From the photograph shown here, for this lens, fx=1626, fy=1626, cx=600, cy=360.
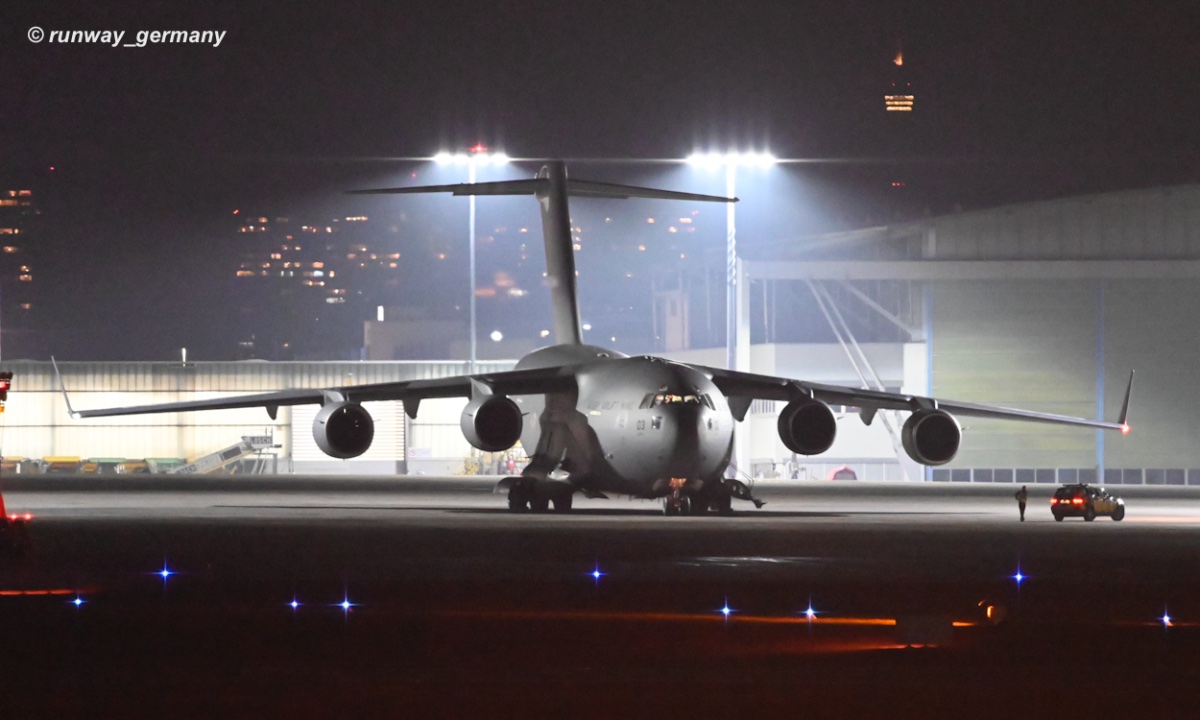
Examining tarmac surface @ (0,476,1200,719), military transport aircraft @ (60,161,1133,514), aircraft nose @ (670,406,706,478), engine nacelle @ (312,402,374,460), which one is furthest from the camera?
engine nacelle @ (312,402,374,460)

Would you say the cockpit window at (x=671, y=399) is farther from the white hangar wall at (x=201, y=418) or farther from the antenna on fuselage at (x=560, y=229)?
the white hangar wall at (x=201, y=418)

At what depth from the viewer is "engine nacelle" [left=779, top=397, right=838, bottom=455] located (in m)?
34.2

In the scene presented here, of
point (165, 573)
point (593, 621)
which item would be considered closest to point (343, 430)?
point (165, 573)

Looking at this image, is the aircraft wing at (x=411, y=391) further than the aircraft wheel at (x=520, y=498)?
No

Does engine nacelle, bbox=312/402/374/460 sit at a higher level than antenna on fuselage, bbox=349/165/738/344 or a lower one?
lower

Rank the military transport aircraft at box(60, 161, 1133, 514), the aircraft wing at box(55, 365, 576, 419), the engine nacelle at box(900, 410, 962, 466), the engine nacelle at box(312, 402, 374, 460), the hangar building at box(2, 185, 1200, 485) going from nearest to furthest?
the military transport aircraft at box(60, 161, 1133, 514), the engine nacelle at box(312, 402, 374, 460), the engine nacelle at box(900, 410, 962, 466), the aircraft wing at box(55, 365, 576, 419), the hangar building at box(2, 185, 1200, 485)

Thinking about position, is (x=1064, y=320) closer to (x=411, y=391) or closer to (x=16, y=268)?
(x=411, y=391)

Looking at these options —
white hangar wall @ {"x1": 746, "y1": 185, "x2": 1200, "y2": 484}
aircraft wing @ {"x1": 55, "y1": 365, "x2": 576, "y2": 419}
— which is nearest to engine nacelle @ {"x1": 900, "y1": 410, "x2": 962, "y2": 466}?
aircraft wing @ {"x1": 55, "y1": 365, "x2": 576, "y2": 419}

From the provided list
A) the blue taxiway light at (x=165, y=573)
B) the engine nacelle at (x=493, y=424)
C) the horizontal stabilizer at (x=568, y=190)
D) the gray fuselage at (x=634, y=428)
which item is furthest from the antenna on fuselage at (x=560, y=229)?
the blue taxiway light at (x=165, y=573)

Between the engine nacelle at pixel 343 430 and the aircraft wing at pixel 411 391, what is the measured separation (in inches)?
19.7

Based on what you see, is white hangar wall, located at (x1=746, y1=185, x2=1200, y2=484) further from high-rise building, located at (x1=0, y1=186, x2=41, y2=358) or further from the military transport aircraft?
high-rise building, located at (x1=0, y1=186, x2=41, y2=358)

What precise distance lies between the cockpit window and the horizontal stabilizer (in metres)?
5.02

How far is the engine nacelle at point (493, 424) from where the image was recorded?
33.8 m

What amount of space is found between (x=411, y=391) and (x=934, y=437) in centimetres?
1130
